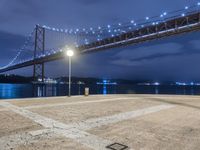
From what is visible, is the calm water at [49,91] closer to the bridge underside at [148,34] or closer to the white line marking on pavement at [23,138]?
the bridge underside at [148,34]

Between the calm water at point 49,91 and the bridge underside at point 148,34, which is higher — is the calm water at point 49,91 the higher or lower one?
the lower one

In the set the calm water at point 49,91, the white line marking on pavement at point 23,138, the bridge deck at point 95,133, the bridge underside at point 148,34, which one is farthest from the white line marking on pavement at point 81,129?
the calm water at point 49,91

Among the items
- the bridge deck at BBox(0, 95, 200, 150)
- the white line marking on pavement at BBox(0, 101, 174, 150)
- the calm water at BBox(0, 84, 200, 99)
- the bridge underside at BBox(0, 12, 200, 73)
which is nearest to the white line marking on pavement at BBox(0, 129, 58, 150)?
the bridge deck at BBox(0, 95, 200, 150)

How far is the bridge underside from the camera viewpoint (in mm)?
29953

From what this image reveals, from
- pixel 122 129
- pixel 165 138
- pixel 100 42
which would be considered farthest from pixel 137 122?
pixel 100 42

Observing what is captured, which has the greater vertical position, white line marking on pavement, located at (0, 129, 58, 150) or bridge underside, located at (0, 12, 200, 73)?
bridge underside, located at (0, 12, 200, 73)

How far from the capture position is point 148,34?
36406 millimetres

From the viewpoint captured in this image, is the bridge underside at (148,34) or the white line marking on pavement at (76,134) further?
the bridge underside at (148,34)

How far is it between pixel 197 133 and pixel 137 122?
156 cm

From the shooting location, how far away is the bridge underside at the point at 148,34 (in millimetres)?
29953

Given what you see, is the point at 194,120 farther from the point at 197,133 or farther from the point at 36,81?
the point at 36,81

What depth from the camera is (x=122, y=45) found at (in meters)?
40.7

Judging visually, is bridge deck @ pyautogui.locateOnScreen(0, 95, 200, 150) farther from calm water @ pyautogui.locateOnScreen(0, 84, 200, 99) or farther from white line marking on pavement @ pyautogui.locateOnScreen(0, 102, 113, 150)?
calm water @ pyautogui.locateOnScreen(0, 84, 200, 99)

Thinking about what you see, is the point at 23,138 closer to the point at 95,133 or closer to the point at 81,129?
the point at 81,129
